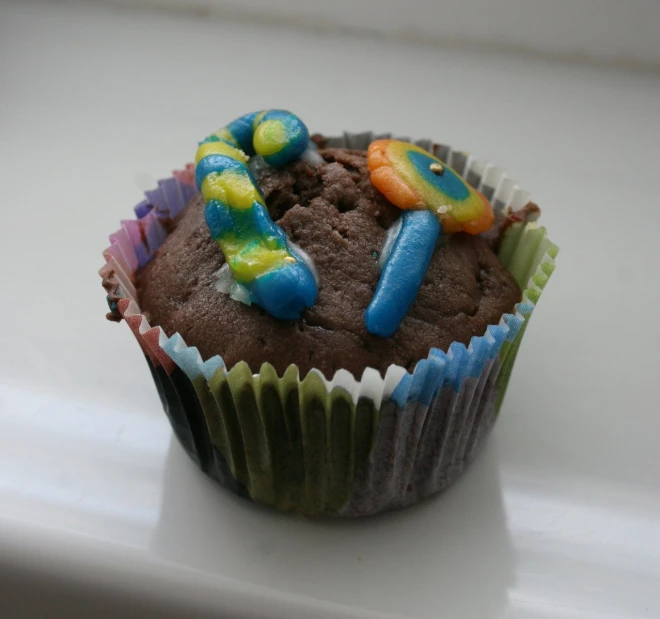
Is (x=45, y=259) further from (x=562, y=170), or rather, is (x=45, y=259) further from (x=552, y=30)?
(x=552, y=30)

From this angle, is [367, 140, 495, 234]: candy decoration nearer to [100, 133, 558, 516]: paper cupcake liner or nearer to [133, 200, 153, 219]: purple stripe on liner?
[100, 133, 558, 516]: paper cupcake liner

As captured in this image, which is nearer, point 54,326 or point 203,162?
point 203,162

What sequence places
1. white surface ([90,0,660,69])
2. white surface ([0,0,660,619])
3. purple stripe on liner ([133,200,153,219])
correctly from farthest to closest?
white surface ([90,0,660,69]), purple stripe on liner ([133,200,153,219]), white surface ([0,0,660,619])

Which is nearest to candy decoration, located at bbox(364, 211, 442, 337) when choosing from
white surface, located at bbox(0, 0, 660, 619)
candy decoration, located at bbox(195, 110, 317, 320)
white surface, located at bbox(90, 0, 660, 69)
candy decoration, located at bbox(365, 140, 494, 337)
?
candy decoration, located at bbox(365, 140, 494, 337)

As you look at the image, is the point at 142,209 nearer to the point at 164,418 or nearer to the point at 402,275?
the point at 164,418

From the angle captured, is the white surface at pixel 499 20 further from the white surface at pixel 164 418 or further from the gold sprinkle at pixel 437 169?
the gold sprinkle at pixel 437 169

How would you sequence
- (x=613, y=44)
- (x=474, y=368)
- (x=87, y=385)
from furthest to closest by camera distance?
(x=613, y=44)
(x=87, y=385)
(x=474, y=368)

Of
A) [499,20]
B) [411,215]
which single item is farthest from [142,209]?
[499,20]

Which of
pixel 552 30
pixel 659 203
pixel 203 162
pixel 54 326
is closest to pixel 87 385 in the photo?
pixel 54 326
